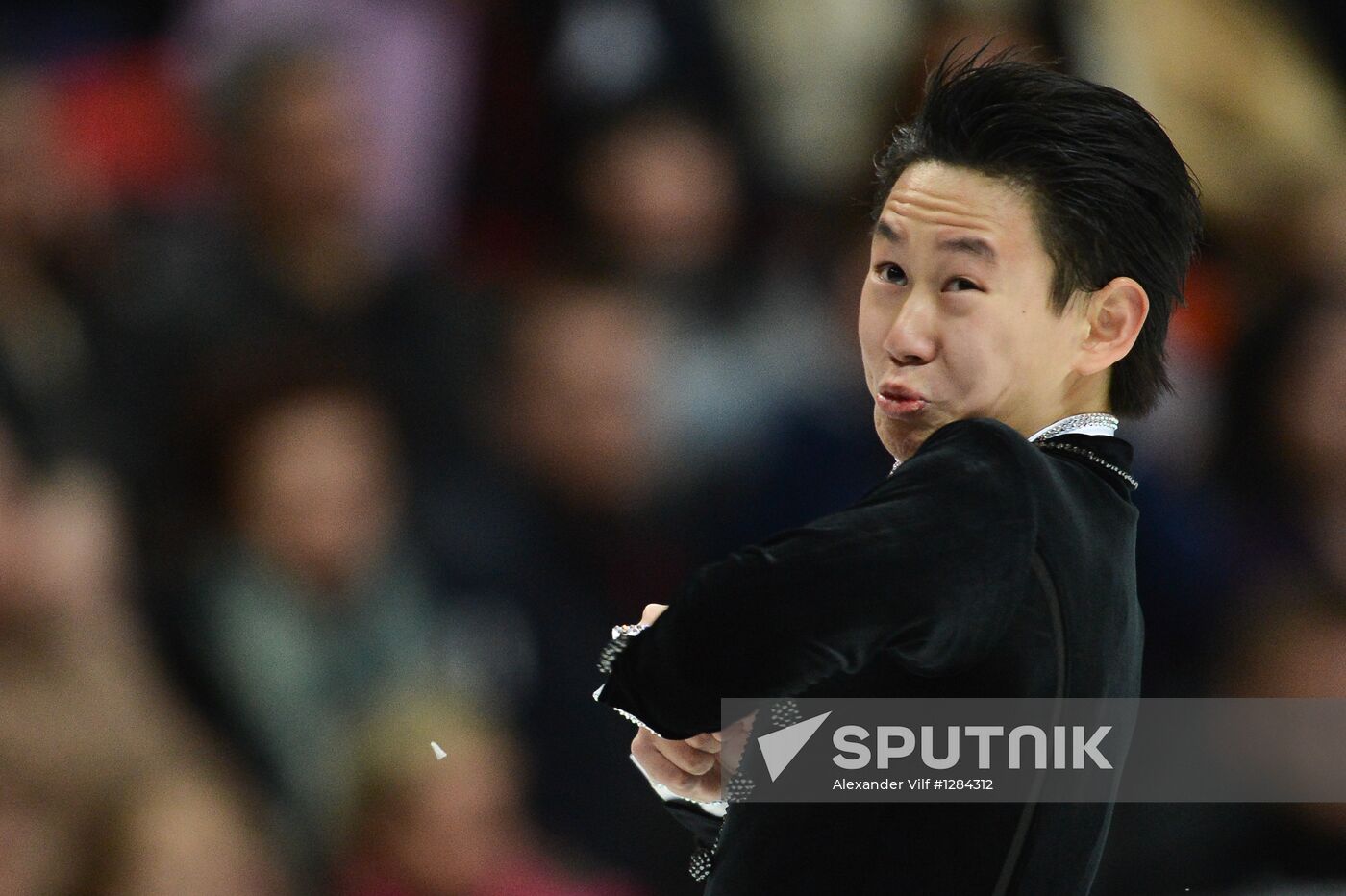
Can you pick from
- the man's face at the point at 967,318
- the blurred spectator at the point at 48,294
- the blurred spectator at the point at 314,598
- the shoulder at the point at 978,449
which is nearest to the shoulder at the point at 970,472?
the shoulder at the point at 978,449

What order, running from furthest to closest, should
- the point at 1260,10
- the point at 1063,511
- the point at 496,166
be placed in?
the point at 1260,10 → the point at 496,166 → the point at 1063,511

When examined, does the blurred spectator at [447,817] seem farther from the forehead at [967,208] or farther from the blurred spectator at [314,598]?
the forehead at [967,208]

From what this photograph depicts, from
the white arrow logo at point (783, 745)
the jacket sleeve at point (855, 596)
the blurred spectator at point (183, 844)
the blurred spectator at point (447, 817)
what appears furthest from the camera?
the blurred spectator at point (447, 817)

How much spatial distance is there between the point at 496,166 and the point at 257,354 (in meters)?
0.84

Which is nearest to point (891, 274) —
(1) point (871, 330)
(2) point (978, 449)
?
(1) point (871, 330)

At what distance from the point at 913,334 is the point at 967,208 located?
13cm

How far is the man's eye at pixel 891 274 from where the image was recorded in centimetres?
158

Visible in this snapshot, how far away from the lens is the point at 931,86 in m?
1.67

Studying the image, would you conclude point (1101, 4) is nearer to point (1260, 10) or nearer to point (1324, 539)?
point (1260, 10)

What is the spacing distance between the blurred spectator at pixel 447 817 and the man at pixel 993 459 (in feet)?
4.19

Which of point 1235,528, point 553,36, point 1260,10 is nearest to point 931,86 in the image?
point 553,36

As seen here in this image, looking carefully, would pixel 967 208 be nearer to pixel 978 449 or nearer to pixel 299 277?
pixel 978 449

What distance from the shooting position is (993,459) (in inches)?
51.1

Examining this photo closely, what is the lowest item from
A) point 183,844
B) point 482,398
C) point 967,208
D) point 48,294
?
point 183,844
